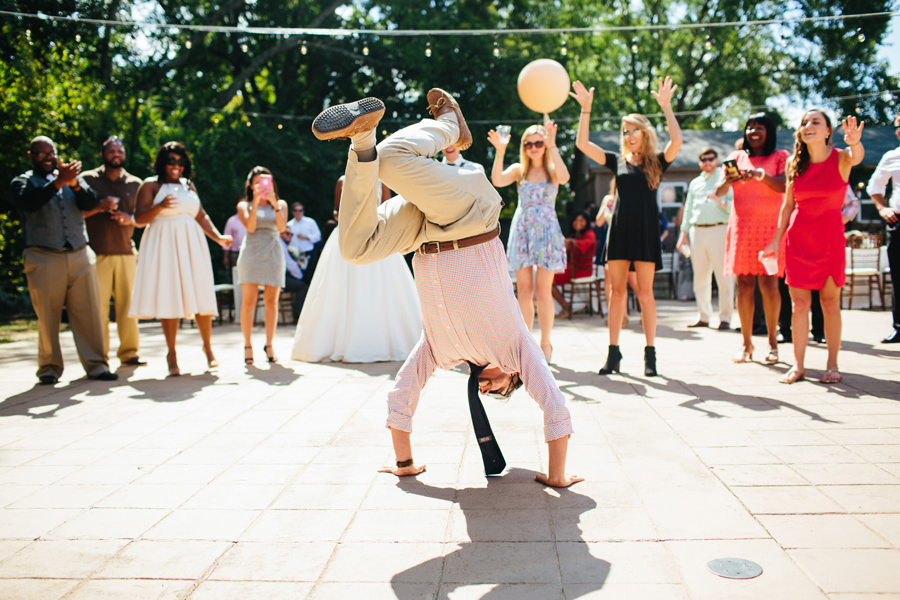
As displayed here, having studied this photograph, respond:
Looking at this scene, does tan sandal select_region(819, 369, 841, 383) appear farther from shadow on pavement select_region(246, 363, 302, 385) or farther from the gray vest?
the gray vest

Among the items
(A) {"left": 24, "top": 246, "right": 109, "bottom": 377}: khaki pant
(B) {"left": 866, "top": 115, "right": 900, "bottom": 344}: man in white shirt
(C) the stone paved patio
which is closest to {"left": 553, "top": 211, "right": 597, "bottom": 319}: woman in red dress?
(B) {"left": 866, "top": 115, "right": 900, "bottom": 344}: man in white shirt

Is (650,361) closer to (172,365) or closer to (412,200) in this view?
(412,200)

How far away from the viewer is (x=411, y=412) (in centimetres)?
328

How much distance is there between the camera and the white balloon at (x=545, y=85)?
22.4ft

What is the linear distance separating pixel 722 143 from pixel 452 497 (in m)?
20.9

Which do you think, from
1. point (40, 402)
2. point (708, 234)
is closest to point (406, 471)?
point (40, 402)

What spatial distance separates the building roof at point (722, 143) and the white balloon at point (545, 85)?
12.4 metres

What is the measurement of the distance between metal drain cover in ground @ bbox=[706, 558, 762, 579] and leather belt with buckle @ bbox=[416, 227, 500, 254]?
1.52m

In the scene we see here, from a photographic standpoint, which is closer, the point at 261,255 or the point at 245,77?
the point at 261,255

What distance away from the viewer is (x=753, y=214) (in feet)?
21.0

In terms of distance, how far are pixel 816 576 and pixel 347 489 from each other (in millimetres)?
1897

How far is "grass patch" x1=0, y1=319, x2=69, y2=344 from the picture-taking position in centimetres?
1014

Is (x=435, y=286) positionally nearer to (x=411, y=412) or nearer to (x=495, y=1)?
(x=411, y=412)

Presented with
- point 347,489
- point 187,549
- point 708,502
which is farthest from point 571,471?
point 187,549
